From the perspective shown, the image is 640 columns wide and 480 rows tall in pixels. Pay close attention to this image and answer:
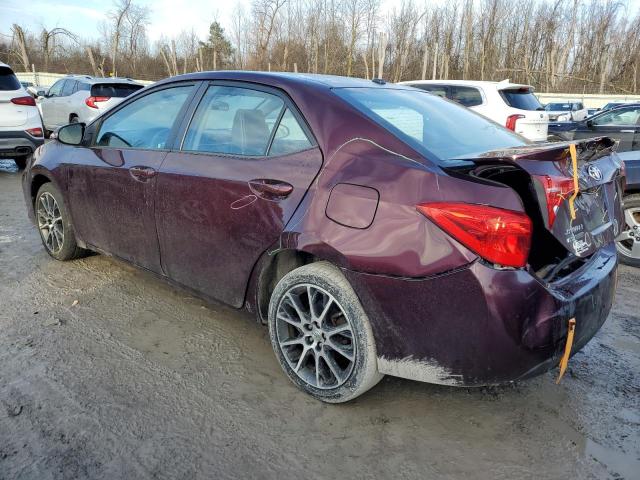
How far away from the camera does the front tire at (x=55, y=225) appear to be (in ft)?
Answer: 13.5

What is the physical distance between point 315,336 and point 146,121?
78.5 inches

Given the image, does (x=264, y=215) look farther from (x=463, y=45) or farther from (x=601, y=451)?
(x=463, y=45)

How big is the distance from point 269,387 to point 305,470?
632 mm

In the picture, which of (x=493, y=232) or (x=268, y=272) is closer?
(x=493, y=232)

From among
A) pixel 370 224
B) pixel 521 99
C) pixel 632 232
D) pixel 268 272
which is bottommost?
pixel 632 232

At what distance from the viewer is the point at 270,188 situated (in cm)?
255

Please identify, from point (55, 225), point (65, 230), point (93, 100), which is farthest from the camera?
point (93, 100)

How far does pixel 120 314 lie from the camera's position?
342cm

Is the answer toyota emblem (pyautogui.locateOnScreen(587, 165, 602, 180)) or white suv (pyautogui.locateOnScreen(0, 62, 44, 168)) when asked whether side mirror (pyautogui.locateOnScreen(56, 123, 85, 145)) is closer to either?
toyota emblem (pyautogui.locateOnScreen(587, 165, 602, 180))

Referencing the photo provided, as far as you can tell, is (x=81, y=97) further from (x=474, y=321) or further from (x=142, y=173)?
(x=474, y=321)

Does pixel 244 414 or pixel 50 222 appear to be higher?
pixel 50 222

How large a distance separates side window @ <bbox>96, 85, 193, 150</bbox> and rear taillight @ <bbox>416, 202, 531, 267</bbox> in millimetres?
2009

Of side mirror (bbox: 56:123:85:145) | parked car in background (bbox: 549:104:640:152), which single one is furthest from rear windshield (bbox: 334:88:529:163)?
parked car in background (bbox: 549:104:640:152)

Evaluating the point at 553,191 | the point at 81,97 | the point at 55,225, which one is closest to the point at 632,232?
the point at 553,191
